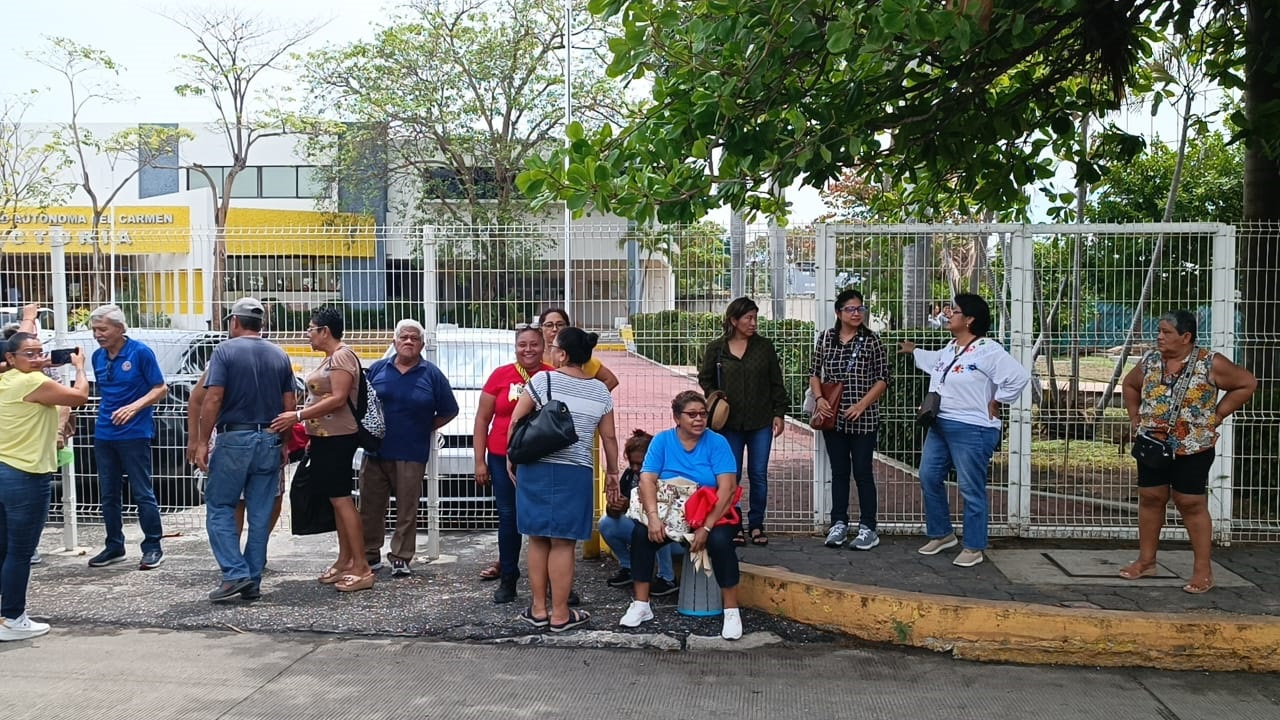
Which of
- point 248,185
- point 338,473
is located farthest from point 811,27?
point 248,185

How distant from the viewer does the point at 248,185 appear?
131 feet

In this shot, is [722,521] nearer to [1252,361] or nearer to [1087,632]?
[1087,632]

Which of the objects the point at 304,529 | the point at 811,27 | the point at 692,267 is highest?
the point at 811,27

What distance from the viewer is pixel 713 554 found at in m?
6.05

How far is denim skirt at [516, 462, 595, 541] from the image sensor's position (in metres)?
5.90

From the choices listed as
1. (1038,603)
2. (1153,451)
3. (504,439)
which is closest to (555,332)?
(504,439)

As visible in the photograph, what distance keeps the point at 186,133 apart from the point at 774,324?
28.5 metres

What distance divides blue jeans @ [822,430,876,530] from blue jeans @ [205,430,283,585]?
12.3 feet

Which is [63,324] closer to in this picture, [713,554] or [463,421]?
[463,421]

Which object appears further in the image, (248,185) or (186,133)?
(248,185)

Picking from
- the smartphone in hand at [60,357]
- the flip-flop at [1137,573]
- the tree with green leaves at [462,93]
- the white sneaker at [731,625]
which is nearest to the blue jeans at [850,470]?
the flip-flop at [1137,573]

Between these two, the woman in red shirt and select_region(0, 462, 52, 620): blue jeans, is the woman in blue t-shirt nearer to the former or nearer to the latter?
the woman in red shirt

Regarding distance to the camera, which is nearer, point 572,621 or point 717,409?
point 572,621

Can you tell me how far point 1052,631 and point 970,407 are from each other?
1.67 m
